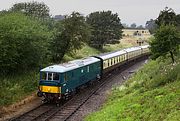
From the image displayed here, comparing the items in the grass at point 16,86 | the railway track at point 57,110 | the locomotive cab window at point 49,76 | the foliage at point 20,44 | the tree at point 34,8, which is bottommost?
the railway track at point 57,110

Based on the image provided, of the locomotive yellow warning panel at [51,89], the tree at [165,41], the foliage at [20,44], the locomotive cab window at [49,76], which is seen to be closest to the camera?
the locomotive yellow warning panel at [51,89]

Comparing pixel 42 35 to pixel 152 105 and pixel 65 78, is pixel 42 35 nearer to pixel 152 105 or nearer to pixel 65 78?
pixel 65 78

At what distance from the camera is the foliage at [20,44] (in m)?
29.2

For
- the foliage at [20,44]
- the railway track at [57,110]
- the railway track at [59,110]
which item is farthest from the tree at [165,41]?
the foliage at [20,44]

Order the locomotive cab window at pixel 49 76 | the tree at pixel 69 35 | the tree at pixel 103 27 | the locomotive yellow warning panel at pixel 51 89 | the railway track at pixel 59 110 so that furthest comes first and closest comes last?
the tree at pixel 103 27 → the tree at pixel 69 35 → the locomotive cab window at pixel 49 76 → the locomotive yellow warning panel at pixel 51 89 → the railway track at pixel 59 110

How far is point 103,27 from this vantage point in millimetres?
75188

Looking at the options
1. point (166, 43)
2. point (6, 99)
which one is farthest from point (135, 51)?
point (6, 99)

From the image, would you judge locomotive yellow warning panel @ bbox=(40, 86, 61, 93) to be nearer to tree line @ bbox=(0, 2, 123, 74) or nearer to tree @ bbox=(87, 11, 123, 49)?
tree line @ bbox=(0, 2, 123, 74)

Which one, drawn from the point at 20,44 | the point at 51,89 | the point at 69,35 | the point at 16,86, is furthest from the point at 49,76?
the point at 69,35

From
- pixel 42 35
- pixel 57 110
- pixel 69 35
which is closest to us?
pixel 57 110

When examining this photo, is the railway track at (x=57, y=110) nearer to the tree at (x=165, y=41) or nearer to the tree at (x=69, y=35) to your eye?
the tree at (x=165, y=41)

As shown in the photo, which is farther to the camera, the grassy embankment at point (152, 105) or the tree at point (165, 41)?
the tree at point (165, 41)

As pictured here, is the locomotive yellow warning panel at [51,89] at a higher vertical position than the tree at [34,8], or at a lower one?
lower

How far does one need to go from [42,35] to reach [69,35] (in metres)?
11.9
